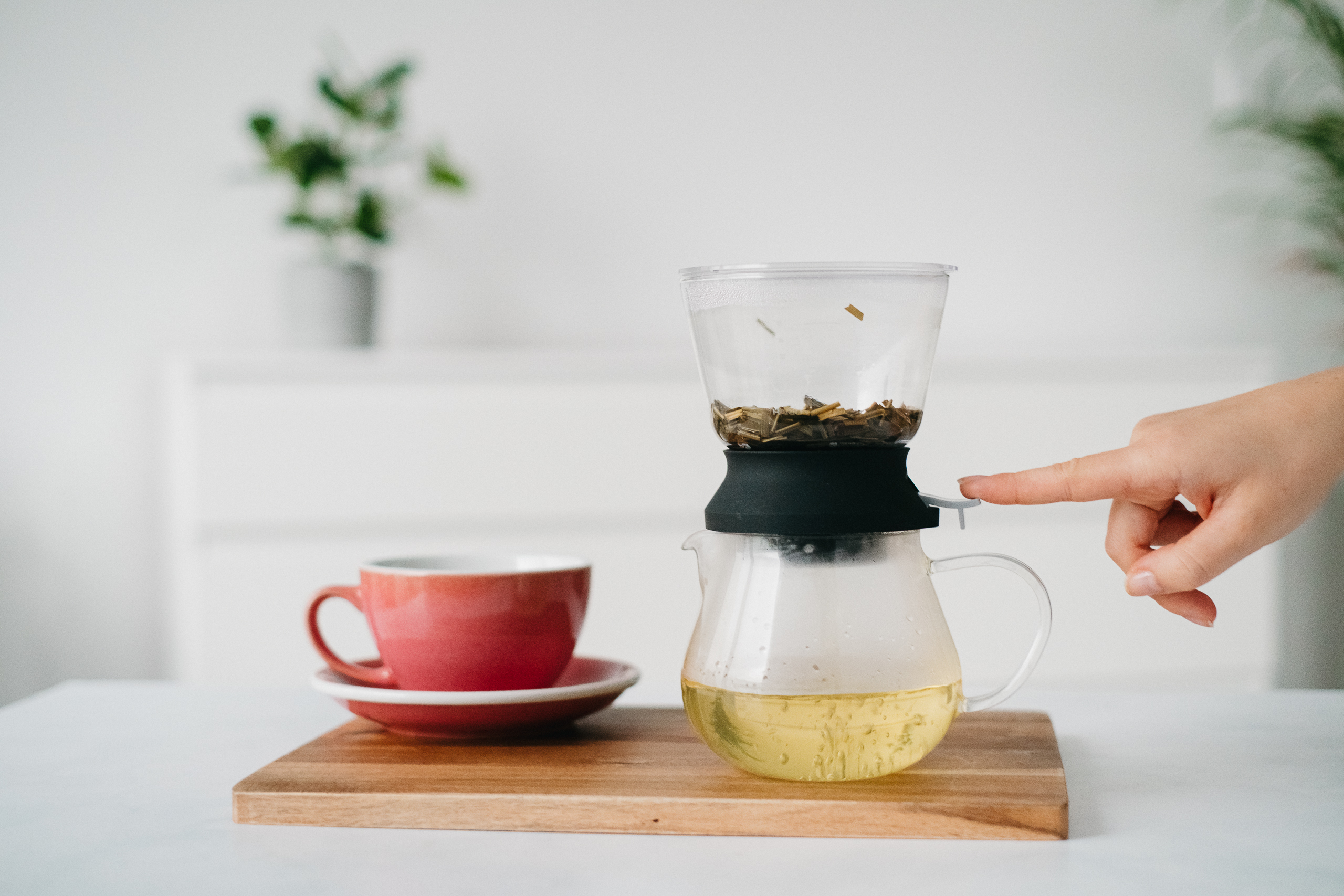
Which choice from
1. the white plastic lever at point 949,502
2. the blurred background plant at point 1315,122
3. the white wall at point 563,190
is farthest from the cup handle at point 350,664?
the blurred background plant at point 1315,122

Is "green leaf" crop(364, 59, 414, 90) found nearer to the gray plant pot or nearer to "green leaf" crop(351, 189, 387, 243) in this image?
"green leaf" crop(351, 189, 387, 243)

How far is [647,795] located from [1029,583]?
0.78 feet

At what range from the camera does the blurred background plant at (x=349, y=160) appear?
6.71 feet

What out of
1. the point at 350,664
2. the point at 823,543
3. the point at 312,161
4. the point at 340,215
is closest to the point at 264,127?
the point at 312,161

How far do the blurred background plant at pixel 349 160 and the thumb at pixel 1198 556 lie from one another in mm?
1704

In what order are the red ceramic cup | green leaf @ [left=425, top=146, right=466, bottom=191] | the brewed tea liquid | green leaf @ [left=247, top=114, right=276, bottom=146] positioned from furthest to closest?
1. green leaf @ [left=425, top=146, right=466, bottom=191]
2. green leaf @ [left=247, top=114, right=276, bottom=146]
3. the red ceramic cup
4. the brewed tea liquid

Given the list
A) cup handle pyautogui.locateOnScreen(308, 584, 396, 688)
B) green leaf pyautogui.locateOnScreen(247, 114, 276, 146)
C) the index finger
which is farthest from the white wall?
the index finger

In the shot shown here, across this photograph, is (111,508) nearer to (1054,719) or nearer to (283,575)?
(283,575)

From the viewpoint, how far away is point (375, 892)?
48cm

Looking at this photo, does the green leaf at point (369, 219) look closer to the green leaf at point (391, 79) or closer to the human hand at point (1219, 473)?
the green leaf at point (391, 79)

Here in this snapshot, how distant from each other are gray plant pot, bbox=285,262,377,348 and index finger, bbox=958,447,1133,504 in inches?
64.1

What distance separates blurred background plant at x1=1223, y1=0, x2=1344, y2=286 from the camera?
216cm

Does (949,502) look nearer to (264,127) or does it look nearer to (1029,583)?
(1029,583)

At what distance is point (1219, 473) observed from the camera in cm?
65
